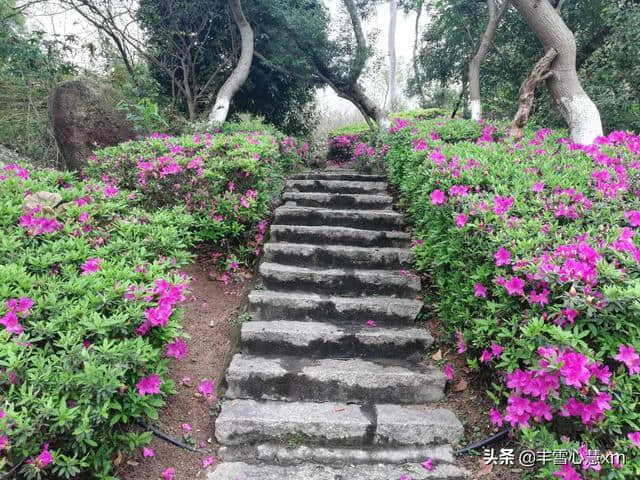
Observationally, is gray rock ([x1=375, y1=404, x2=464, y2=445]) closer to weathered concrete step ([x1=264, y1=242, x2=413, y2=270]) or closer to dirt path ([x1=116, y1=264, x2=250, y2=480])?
dirt path ([x1=116, y1=264, x2=250, y2=480])

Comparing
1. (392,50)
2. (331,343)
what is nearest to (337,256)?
(331,343)

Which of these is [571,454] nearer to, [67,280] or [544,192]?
[544,192]

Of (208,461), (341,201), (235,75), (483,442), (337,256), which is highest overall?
(235,75)

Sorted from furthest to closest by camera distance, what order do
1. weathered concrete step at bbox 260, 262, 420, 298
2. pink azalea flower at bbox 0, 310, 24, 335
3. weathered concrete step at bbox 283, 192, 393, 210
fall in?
weathered concrete step at bbox 283, 192, 393, 210, weathered concrete step at bbox 260, 262, 420, 298, pink azalea flower at bbox 0, 310, 24, 335

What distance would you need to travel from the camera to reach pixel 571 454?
1.59m

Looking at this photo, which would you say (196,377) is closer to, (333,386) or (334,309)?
(333,386)

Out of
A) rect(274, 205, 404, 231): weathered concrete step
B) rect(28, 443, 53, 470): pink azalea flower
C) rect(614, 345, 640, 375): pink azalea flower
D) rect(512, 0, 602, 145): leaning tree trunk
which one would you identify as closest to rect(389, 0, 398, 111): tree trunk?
rect(512, 0, 602, 145): leaning tree trunk

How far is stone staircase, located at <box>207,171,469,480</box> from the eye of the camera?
7.10ft

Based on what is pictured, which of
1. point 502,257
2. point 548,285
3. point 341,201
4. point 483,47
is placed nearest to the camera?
point 548,285

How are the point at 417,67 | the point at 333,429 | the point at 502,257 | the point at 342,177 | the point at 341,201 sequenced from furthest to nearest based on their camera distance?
Result: the point at 417,67 → the point at 342,177 → the point at 341,201 → the point at 333,429 → the point at 502,257

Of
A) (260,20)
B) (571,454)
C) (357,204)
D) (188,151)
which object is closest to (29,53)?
(260,20)

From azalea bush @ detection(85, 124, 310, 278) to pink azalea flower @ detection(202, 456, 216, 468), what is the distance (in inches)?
70.8

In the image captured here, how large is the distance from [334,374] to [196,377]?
38.2 inches

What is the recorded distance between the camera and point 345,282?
3285mm
